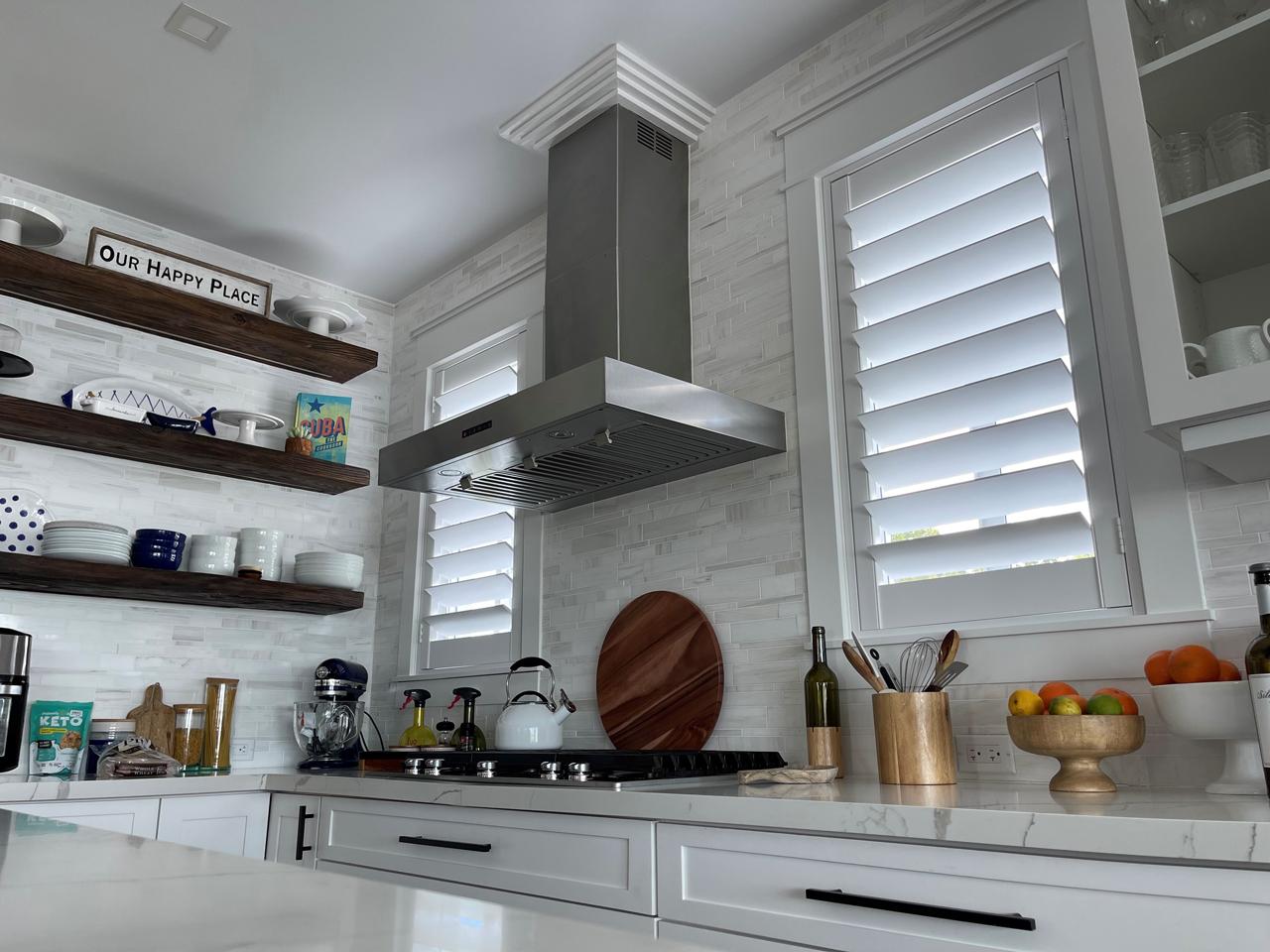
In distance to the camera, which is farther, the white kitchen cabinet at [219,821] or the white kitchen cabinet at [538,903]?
the white kitchen cabinet at [219,821]

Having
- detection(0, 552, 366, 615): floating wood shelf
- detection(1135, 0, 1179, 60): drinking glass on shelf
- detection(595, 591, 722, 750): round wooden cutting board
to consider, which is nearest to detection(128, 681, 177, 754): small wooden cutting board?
detection(0, 552, 366, 615): floating wood shelf

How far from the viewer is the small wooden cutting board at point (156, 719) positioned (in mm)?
3125

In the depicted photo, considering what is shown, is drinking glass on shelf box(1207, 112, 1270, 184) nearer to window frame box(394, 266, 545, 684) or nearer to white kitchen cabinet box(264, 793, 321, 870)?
window frame box(394, 266, 545, 684)

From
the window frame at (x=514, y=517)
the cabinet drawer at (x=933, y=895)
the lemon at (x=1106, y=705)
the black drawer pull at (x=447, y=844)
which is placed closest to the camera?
the cabinet drawer at (x=933, y=895)

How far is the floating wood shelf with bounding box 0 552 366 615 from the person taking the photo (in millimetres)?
2824

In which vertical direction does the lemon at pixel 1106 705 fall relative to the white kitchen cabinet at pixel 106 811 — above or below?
above

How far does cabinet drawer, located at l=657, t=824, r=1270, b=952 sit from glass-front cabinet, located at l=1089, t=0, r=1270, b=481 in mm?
735

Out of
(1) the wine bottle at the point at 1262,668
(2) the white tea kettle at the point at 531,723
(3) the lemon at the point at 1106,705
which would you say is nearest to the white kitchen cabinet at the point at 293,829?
(2) the white tea kettle at the point at 531,723

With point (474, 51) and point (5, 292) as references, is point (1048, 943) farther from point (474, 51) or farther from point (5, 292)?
point (5, 292)

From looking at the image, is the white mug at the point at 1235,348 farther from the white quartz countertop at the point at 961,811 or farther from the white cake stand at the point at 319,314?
the white cake stand at the point at 319,314

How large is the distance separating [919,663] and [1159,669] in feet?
1.89

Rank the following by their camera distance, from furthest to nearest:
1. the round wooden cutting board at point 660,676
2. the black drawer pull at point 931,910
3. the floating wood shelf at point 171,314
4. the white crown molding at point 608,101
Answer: the floating wood shelf at point 171,314 → the white crown molding at point 608,101 → the round wooden cutting board at point 660,676 → the black drawer pull at point 931,910

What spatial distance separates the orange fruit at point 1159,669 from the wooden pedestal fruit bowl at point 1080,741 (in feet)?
0.24

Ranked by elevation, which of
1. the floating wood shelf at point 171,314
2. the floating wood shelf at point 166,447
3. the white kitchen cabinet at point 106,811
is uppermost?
the floating wood shelf at point 171,314
